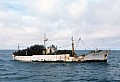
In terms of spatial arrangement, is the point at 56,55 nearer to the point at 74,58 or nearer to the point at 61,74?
the point at 74,58

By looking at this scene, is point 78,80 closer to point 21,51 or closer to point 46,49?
point 46,49

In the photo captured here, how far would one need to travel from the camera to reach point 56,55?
358 ft

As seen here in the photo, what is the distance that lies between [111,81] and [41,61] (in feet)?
189

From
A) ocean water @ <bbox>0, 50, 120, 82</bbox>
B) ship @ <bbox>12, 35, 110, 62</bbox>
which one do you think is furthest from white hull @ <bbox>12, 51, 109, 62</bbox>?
ocean water @ <bbox>0, 50, 120, 82</bbox>

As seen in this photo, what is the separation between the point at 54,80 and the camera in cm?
5991

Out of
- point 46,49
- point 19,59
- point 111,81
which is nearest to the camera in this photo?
point 111,81

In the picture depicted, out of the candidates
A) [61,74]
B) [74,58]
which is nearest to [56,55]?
[74,58]

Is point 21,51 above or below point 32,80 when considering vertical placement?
above

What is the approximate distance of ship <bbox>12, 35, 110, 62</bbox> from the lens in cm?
10712

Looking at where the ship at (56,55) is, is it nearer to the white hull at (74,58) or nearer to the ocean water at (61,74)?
the white hull at (74,58)

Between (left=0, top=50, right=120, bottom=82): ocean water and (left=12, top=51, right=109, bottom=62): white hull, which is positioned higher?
(left=12, top=51, right=109, bottom=62): white hull

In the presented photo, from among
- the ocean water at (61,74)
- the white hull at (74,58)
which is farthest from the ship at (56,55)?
the ocean water at (61,74)

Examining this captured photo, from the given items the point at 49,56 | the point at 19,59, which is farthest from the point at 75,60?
the point at 19,59

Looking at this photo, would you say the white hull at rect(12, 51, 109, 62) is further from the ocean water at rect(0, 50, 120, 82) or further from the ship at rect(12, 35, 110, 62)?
the ocean water at rect(0, 50, 120, 82)
